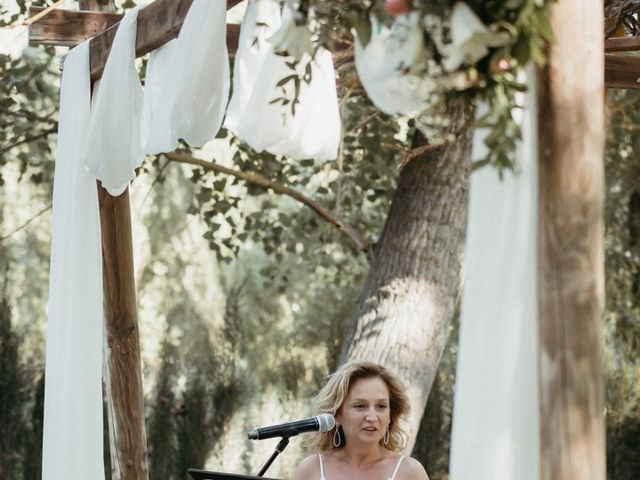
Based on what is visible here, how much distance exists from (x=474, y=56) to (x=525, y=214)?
39 centimetres

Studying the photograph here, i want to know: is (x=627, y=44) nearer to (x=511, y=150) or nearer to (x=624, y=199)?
(x=511, y=150)

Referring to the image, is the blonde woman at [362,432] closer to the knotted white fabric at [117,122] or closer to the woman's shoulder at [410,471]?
the woman's shoulder at [410,471]

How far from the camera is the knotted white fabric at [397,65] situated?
207 centimetres

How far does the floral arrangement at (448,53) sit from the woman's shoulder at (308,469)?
2055 mm

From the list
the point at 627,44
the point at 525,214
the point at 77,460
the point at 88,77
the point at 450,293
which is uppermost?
the point at 627,44

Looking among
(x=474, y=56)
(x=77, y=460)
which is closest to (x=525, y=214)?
(x=474, y=56)

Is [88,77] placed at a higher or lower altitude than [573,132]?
higher

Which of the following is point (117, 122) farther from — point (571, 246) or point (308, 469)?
point (571, 246)

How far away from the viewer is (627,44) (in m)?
4.53

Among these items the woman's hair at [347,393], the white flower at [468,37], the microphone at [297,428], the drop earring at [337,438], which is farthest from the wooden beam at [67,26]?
the white flower at [468,37]

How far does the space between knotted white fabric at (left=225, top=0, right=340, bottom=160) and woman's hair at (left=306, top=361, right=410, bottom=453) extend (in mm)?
960

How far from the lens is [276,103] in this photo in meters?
3.21

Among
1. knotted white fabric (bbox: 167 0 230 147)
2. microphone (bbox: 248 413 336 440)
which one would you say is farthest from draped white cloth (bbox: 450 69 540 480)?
knotted white fabric (bbox: 167 0 230 147)

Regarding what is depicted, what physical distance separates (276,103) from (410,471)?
4.66 feet
